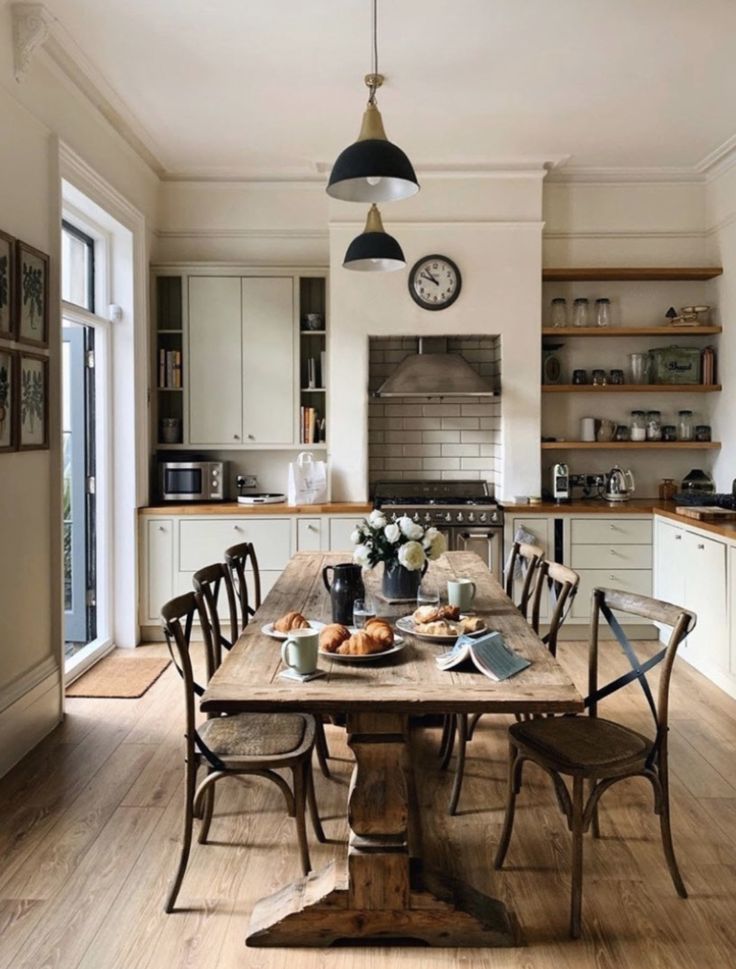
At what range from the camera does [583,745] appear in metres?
2.35

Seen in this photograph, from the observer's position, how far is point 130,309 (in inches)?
198

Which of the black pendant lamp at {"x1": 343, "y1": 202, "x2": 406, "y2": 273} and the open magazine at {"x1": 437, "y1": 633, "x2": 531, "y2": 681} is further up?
the black pendant lamp at {"x1": 343, "y1": 202, "x2": 406, "y2": 273}

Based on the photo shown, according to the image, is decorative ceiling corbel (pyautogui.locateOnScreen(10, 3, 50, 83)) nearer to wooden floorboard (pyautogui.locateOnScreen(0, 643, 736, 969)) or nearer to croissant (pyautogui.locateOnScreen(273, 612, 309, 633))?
croissant (pyautogui.locateOnScreen(273, 612, 309, 633))

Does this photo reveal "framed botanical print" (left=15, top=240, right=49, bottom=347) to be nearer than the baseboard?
No

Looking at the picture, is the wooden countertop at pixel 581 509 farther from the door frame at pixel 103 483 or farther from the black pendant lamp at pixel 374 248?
the door frame at pixel 103 483

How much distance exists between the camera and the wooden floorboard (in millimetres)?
2068

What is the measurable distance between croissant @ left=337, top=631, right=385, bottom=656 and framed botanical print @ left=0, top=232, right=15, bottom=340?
2.01m

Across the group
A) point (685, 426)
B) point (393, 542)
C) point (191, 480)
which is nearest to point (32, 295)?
point (393, 542)

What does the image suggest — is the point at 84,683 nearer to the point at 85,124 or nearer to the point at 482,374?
the point at 85,124

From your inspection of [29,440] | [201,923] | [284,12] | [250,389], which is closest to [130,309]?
[250,389]

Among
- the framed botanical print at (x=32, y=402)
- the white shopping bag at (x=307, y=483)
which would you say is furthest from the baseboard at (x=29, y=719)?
the white shopping bag at (x=307, y=483)

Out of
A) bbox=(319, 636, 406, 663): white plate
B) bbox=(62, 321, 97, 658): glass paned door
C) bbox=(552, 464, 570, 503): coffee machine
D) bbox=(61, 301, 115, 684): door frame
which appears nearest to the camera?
bbox=(319, 636, 406, 663): white plate

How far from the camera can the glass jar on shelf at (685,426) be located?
219 inches

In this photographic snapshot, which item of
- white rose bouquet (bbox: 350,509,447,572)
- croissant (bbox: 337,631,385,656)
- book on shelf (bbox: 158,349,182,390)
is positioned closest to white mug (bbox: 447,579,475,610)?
white rose bouquet (bbox: 350,509,447,572)
